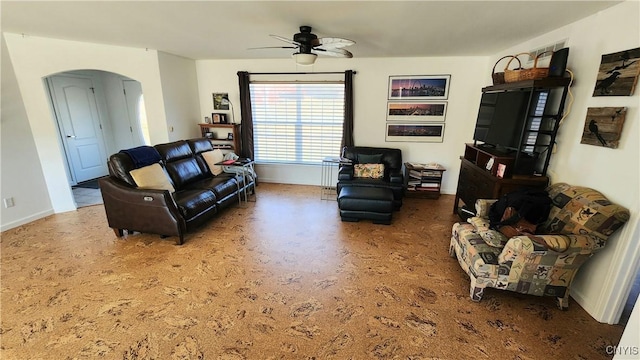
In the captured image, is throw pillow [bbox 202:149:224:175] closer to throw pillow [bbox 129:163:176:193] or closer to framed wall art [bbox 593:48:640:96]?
throw pillow [bbox 129:163:176:193]

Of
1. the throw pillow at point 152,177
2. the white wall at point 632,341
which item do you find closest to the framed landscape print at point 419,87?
the throw pillow at point 152,177

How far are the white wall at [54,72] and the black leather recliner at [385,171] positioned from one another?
320 centimetres

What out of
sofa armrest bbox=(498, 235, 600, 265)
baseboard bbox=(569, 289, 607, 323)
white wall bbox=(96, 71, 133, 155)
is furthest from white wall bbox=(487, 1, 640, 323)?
white wall bbox=(96, 71, 133, 155)

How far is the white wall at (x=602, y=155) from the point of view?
193 cm

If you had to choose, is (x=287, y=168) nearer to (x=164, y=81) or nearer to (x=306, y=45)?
(x=164, y=81)

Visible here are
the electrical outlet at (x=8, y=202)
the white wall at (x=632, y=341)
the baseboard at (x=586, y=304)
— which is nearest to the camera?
the white wall at (x=632, y=341)

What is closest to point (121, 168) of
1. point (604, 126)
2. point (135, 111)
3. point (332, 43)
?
point (332, 43)

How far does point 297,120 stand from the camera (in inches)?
205

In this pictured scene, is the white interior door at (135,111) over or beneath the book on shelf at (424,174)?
over

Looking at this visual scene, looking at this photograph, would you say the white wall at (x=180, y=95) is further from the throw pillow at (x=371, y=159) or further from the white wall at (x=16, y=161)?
the throw pillow at (x=371, y=159)

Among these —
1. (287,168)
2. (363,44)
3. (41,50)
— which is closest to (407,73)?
(363,44)

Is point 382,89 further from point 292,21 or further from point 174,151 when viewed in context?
point 174,151

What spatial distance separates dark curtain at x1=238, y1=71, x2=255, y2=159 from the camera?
5.00 meters

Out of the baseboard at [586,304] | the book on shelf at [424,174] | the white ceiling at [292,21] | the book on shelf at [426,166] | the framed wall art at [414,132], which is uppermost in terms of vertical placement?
the white ceiling at [292,21]
